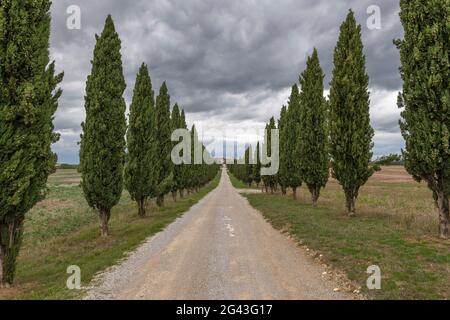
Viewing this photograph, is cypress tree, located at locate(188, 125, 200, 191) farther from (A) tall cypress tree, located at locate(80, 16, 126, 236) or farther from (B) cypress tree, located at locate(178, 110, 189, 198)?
(A) tall cypress tree, located at locate(80, 16, 126, 236)

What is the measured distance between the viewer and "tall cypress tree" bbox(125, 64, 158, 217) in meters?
23.2

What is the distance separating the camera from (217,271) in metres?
9.55

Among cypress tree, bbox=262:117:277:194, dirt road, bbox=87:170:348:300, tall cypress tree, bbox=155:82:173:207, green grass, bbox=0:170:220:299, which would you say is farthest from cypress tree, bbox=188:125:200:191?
dirt road, bbox=87:170:348:300

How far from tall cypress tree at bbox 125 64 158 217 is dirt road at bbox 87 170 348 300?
8.67 m

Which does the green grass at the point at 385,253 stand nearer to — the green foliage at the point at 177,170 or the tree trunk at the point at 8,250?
the tree trunk at the point at 8,250

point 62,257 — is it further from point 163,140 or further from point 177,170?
point 177,170

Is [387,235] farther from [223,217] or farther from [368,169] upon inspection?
[223,217]

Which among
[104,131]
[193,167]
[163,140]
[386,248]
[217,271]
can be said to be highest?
[163,140]

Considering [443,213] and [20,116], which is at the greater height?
[20,116]

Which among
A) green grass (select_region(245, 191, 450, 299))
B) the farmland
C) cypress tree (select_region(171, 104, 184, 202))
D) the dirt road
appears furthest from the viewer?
cypress tree (select_region(171, 104, 184, 202))

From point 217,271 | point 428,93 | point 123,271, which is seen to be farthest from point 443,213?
point 123,271

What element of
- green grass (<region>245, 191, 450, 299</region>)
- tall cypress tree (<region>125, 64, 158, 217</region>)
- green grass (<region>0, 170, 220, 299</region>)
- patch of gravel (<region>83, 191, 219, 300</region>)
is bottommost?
green grass (<region>0, 170, 220, 299</region>)

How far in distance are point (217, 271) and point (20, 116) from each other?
7844mm
